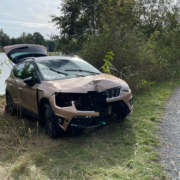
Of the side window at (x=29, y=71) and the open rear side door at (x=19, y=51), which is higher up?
the open rear side door at (x=19, y=51)

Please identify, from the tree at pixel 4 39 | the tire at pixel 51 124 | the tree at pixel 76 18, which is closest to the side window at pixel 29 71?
the tire at pixel 51 124

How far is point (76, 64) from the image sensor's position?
18.4ft

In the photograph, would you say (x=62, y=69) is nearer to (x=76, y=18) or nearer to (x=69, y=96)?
(x=69, y=96)

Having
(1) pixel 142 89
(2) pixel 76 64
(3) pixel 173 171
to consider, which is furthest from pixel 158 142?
(1) pixel 142 89

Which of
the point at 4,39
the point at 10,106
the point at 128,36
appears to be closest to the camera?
the point at 10,106

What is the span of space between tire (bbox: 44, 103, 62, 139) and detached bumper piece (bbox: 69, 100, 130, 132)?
1.45 feet

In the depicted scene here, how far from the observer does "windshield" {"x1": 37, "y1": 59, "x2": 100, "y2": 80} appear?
4.93 metres

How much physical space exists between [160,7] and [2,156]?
15.7 m

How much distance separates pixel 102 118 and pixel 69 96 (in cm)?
79

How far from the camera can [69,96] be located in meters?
4.27

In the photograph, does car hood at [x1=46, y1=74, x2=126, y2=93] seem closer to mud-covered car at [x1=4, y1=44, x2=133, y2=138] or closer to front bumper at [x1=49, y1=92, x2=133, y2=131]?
mud-covered car at [x1=4, y1=44, x2=133, y2=138]

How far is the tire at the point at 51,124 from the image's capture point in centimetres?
425

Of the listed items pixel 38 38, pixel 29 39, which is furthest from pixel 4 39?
pixel 38 38

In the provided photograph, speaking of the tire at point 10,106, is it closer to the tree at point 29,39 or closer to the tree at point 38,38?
the tree at point 29,39
